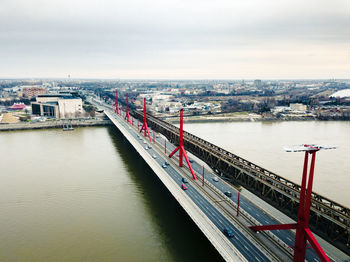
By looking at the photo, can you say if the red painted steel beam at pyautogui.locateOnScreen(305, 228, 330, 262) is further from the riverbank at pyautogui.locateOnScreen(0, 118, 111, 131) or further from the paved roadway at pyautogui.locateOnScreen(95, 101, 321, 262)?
the riverbank at pyautogui.locateOnScreen(0, 118, 111, 131)

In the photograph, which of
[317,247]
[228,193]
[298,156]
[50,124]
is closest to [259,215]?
[228,193]

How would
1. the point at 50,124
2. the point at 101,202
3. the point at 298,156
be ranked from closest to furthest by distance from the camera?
the point at 101,202 < the point at 298,156 < the point at 50,124

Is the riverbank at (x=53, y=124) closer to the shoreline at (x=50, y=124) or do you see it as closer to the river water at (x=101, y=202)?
the shoreline at (x=50, y=124)

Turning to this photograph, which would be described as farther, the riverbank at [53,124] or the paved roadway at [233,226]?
the riverbank at [53,124]

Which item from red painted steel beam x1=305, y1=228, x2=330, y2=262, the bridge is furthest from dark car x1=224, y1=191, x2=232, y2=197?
red painted steel beam x1=305, y1=228, x2=330, y2=262

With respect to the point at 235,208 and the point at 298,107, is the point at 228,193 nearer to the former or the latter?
the point at 235,208

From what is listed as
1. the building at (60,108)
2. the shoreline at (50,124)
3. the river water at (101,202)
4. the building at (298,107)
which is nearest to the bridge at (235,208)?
the river water at (101,202)

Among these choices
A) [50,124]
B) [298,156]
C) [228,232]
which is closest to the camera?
[228,232]

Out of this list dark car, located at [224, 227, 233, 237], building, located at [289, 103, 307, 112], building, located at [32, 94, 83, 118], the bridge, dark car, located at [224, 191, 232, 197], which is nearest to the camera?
the bridge

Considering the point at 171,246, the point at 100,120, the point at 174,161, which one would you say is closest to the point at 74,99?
the point at 100,120
